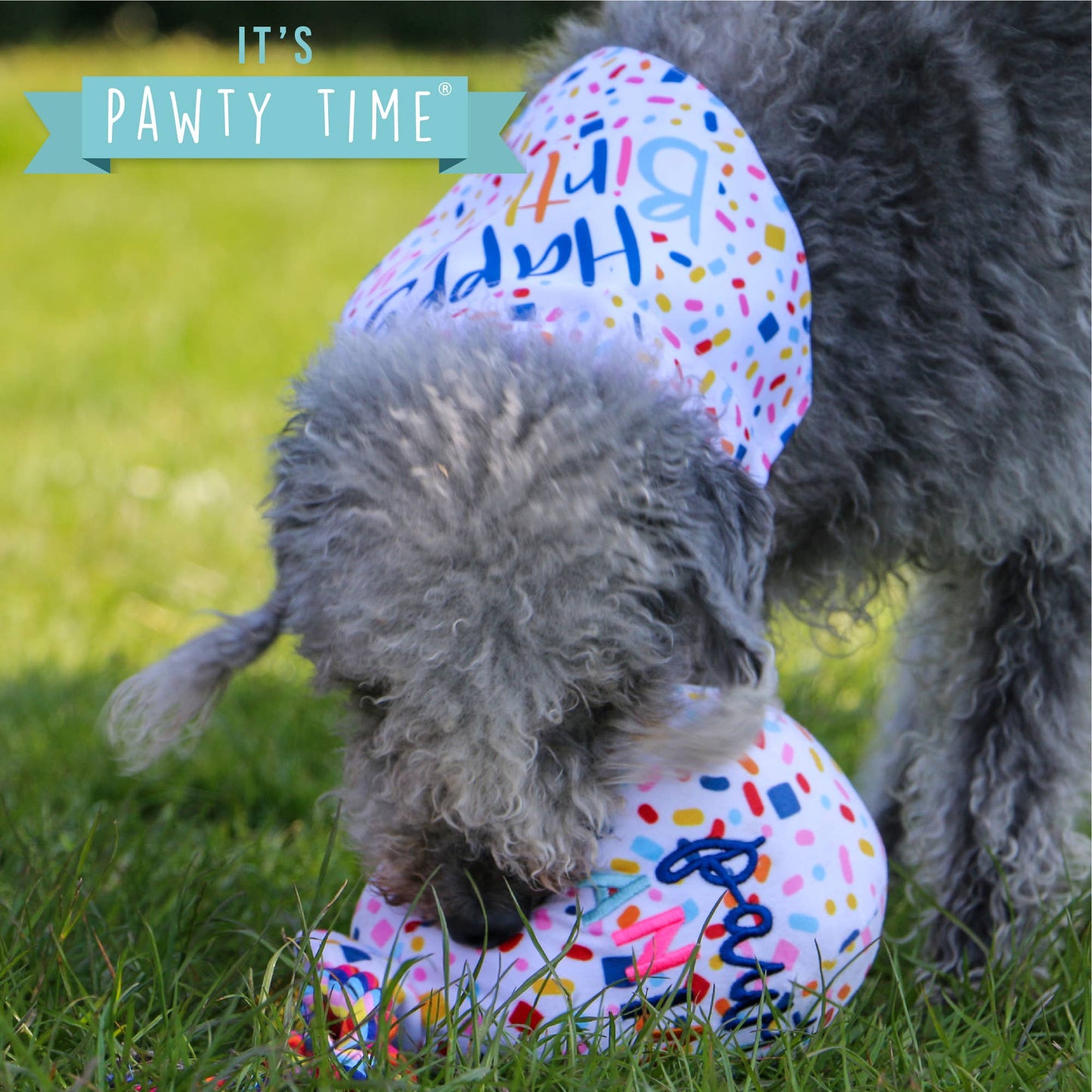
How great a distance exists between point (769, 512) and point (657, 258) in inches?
17.6

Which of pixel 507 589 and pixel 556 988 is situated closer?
pixel 507 589

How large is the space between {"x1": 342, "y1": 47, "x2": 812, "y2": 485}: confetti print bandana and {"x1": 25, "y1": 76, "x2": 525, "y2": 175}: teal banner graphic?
0.42 m

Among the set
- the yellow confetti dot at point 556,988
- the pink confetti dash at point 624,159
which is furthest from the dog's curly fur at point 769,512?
the pink confetti dash at point 624,159

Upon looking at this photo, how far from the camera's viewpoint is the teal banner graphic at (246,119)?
9.21 feet

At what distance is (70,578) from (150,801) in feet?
6.53

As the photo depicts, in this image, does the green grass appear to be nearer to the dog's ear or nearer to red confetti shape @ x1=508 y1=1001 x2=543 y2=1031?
red confetti shape @ x1=508 y1=1001 x2=543 y2=1031

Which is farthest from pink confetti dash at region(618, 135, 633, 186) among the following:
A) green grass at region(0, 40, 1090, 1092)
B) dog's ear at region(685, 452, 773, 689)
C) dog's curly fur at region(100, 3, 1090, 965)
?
green grass at region(0, 40, 1090, 1092)

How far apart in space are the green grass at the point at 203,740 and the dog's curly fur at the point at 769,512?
0.89 feet

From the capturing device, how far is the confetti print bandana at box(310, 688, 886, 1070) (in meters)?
2.17

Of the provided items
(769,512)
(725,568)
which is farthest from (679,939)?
(769,512)

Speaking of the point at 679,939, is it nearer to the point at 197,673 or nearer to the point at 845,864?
the point at 845,864

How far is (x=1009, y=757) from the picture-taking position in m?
2.95

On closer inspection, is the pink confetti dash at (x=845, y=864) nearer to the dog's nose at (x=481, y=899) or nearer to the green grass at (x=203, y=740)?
the green grass at (x=203, y=740)

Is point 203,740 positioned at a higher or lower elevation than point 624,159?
lower
